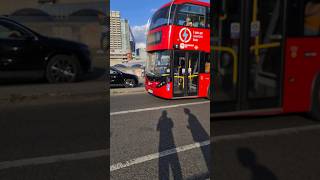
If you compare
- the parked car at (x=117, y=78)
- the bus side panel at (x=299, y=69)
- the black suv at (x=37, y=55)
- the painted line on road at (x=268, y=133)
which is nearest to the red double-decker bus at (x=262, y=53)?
the bus side panel at (x=299, y=69)

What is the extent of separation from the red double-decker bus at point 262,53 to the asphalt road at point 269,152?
8.0 inches

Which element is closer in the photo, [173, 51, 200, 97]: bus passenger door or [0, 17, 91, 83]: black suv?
[0, 17, 91, 83]: black suv

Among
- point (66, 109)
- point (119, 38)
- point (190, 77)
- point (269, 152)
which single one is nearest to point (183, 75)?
point (190, 77)

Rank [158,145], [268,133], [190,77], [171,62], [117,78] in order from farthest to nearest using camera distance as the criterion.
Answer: [171,62], [190,77], [158,145], [268,133], [117,78]

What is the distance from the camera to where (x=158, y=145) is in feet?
9.41

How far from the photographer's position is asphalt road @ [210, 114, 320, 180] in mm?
1532

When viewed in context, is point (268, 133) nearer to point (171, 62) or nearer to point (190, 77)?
point (190, 77)

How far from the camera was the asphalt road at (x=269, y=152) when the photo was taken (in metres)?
1.53

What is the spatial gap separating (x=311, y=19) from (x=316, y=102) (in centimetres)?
39

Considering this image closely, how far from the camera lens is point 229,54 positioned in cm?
109

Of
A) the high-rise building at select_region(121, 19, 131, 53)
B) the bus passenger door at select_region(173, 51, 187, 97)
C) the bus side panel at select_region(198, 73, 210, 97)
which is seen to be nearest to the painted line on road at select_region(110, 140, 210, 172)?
the bus side panel at select_region(198, 73, 210, 97)

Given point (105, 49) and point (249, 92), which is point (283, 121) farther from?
point (105, 49)

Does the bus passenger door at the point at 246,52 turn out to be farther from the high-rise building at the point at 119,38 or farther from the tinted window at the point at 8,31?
the tinted window at the point at 8,31

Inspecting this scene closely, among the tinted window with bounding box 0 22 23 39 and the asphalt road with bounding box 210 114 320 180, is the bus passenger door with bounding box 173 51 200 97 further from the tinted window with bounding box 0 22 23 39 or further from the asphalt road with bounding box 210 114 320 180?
the tinted window with bounding box 0 22 23 39
